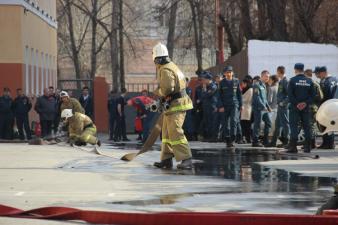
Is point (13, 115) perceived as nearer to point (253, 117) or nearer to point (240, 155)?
point (253, 117)

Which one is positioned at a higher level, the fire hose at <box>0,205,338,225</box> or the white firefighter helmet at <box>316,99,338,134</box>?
the white firefighter helmet at <box>316,99,338,134</box>

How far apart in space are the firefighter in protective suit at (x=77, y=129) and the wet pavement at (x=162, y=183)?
2891 mm

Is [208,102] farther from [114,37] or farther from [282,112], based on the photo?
[114,37]

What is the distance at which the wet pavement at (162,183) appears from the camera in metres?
10.0

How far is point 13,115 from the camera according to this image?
1141 inches

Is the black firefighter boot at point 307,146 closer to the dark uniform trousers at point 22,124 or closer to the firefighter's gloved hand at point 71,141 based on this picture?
the firefighter's gloved hand at point 71,141

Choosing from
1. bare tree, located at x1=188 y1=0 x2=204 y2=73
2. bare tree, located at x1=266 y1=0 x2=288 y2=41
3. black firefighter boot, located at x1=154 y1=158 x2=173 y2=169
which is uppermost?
bare tree, located at x1=188 y1=0 x2=204 y2=73

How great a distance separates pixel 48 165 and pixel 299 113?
558 centimetres

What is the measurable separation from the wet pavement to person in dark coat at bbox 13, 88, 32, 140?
11.3 meters

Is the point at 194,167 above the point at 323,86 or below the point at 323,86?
below

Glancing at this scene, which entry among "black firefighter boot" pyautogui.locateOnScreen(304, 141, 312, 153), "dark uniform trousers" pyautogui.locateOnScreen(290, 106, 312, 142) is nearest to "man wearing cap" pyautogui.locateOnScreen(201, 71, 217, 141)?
"dark uniform trousers" pyautogui.locateOnScreen(290, 106, 312, 142)

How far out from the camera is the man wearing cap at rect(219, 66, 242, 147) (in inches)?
818

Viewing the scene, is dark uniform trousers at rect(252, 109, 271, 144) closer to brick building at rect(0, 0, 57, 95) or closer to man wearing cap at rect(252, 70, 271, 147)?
man wearing cap at rect(252, 70, 271, 147)

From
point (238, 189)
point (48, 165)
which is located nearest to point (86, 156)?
point (48, 165)
